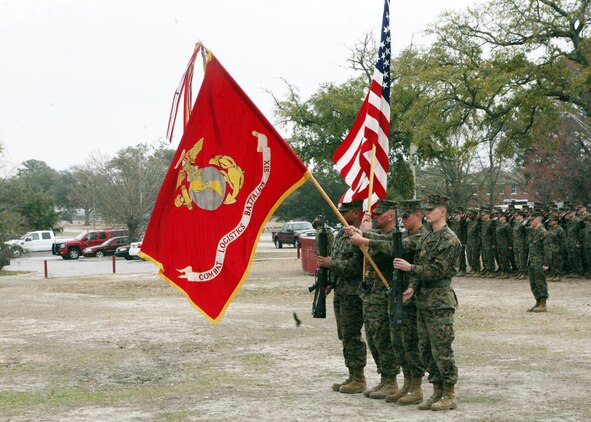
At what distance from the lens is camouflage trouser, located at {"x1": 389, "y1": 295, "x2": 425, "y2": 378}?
860 centimetres

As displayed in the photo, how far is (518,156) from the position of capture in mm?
60969

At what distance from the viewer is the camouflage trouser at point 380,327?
28.7 ft

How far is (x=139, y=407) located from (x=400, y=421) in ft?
8.83

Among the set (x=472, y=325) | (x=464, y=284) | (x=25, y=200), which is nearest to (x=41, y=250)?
(x=25, y=200)

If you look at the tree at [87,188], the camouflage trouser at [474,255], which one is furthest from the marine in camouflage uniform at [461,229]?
the tree at [87,188]

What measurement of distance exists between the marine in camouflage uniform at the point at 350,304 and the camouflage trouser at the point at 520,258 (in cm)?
1533

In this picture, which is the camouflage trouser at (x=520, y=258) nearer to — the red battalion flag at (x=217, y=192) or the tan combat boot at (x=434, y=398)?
the tan combat boot at (x=434, y=398)

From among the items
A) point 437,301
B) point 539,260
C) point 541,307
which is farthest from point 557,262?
point 437,301

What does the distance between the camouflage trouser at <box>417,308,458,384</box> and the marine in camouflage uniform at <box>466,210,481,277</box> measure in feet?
60.2

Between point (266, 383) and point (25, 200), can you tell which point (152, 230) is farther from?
point (25, 200)

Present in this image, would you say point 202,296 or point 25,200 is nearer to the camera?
point 202,296

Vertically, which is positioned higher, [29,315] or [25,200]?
[25,200]

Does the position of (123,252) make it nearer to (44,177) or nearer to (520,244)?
(520,244)

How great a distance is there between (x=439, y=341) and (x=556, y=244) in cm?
1625
